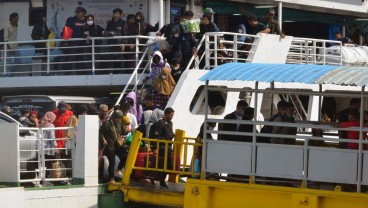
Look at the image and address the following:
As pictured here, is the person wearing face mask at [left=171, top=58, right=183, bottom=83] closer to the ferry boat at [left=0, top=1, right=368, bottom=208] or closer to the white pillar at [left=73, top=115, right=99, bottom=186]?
the ferry boat at [left=0, top=1, right=368, bottom=208]

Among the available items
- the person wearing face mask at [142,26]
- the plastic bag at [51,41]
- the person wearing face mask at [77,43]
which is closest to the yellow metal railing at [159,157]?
the person wearing face mask at [142,26]

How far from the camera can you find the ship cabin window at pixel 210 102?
80.4ft

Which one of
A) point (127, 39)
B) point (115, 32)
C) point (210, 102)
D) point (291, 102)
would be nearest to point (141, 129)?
point (210, 102)

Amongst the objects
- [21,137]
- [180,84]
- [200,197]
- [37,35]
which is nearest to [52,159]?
[21,137]

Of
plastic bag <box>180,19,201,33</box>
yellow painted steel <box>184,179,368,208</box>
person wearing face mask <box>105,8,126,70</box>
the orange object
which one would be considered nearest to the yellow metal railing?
yellow painted steel <box>184,179,368,208</box>

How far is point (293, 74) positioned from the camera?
63.4 feet

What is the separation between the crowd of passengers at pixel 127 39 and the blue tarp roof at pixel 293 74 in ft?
15.9

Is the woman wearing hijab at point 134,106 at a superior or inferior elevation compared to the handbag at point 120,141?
superior

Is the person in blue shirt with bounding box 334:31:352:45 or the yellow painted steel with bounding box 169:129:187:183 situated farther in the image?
the person in blue shirt with bounding box 334:31:352:45

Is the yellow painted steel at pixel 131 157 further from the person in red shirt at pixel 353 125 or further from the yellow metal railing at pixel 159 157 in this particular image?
the person in red shirt at pixel 353 125

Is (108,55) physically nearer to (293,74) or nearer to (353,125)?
(293,74)

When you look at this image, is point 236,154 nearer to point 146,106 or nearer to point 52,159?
point 52,159

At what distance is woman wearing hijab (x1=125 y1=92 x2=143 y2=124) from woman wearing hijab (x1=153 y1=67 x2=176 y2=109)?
0.39 m

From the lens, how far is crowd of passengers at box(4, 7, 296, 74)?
25.1 m
